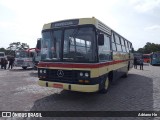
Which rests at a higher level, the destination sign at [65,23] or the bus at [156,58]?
the destination sign at [65,23]

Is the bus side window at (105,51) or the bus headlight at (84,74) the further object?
the bus side window at (105,51)

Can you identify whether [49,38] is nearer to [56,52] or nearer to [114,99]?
[56,52]

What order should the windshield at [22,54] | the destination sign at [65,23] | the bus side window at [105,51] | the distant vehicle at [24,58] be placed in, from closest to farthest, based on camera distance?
the destination sign at [65,23]
the bus side window at [105,51]
the distant vehicle at [24,58]
the windshield at [22,54]

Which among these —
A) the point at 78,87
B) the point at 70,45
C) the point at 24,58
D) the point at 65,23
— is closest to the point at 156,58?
the point at 24,58

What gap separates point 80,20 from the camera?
7.77 meters

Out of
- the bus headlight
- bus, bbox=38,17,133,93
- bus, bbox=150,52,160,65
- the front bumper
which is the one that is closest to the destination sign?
bus, bbox=38,17,133,93

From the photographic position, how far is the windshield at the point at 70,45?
7.47m

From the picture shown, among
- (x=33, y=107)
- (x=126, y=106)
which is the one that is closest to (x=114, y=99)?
(x=126, y=106)

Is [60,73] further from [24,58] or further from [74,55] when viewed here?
[24,58]

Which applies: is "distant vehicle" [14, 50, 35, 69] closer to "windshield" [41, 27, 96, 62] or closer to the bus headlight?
"windshield" [41, 27, 96, 62]

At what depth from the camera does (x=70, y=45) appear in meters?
7.79

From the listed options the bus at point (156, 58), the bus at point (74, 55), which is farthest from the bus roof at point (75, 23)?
the bus at point (156, 58)

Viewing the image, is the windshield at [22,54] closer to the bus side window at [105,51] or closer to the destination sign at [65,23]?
the bus side window at [105,51]

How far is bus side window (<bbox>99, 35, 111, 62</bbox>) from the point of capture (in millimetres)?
8055
